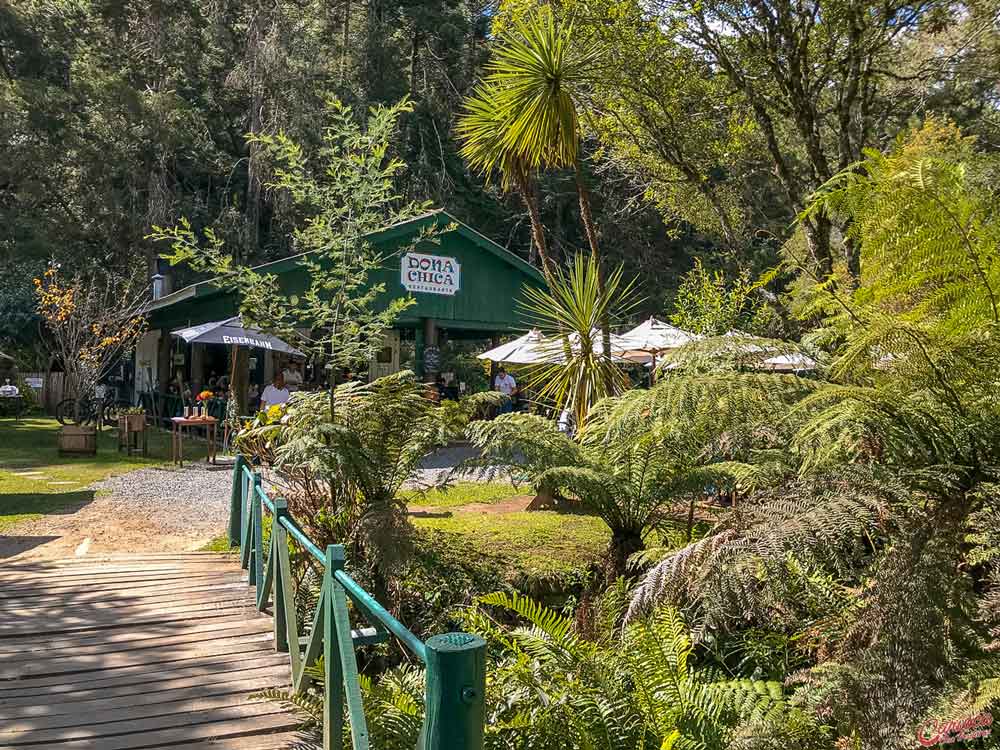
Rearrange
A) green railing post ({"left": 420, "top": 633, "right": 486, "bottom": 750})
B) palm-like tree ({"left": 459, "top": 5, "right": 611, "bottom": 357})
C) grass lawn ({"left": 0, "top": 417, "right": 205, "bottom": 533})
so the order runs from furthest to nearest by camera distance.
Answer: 1. grass lawn ({"left": 0, "top": 417, "right": 205, "bottom": 533})
2. palm-like tree ({"left": 459, "top": 5, "right": 611, "bottom": 357})
3. green railing post ({"left": 420, "top": 633, "right": 486, "bottom": 750})

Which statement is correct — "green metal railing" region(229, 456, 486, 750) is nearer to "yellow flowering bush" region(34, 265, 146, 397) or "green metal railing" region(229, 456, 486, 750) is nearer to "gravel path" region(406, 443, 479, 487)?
"gravel path" region(406, 443, 479, 487)

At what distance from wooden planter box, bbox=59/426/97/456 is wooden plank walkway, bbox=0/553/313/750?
8.27m

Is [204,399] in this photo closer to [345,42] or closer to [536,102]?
[536,102]

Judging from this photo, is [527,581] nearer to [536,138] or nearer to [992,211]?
[992,211]

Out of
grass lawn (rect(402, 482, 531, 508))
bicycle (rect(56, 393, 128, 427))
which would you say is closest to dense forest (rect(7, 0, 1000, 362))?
bicycle (rect(56, 393, 128, 427))

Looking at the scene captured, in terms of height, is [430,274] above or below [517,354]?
above

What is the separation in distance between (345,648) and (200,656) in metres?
1.88

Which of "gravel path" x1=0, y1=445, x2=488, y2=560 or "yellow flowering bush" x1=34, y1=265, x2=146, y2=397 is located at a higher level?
"yellow flowering bush" x1=34, y1=265, x2=146, y2=397

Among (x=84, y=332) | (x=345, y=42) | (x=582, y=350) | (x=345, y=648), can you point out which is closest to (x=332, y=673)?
(x=345, y=648)

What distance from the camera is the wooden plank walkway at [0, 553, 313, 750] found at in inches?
130

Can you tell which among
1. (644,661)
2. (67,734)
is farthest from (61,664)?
(644,661)

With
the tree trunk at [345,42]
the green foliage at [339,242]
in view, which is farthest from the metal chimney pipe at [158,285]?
the green foliage at [339,242]

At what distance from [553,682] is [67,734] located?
1994 millimetres

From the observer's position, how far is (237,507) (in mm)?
6305
